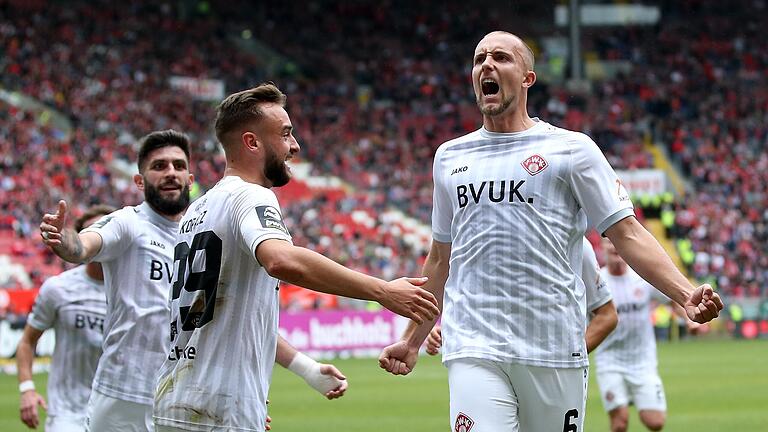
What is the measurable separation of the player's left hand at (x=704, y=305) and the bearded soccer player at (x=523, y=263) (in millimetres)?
247

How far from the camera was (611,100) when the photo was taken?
5138cm

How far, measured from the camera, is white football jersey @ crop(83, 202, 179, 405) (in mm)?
7688

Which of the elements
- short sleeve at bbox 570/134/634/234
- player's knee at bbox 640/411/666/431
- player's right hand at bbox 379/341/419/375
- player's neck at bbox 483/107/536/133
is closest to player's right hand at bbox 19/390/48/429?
player's right hand at bbox 379/341/419/375

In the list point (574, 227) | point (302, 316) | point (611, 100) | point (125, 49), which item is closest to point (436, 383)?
point (302, 316)

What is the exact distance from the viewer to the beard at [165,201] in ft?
25.7

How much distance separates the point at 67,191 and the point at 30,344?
24.1 m

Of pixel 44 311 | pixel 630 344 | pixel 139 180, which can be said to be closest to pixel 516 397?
pixel 139 180

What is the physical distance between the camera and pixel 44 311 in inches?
374

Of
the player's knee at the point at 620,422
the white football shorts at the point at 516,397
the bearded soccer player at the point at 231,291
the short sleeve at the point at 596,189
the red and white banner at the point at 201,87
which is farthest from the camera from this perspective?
the red and white banner at the point at 201,87

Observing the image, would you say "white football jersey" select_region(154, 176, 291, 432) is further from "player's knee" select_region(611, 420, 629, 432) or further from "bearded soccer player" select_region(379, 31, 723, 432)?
"player's knee" select_region(611, 420, 629, 432)

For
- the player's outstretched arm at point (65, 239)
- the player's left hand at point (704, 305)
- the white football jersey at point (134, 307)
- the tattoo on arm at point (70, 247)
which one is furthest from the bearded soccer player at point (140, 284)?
the player's left hand at point (704, 305)

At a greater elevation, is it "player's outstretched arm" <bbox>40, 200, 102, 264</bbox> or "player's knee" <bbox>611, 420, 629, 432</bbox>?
"player's outstretched arm" <bbox>40, 200, 102, 264</bbox>

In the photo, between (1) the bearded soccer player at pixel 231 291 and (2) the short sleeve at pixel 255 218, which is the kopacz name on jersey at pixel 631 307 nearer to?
(1) the bearded soccer player at pixel 231 291

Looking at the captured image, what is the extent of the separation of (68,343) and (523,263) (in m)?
4.32
